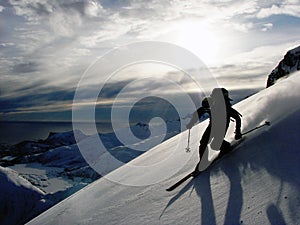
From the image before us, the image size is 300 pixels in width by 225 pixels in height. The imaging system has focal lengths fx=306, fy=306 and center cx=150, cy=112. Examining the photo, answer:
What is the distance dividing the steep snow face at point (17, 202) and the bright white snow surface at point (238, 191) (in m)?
94.3

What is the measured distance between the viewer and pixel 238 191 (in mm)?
6805

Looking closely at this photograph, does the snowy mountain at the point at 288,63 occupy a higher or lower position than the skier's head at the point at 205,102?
higher

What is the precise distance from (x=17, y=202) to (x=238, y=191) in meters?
102

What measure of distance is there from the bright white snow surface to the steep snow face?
94.3 meters

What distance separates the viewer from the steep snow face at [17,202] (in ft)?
313

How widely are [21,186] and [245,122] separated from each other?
339 feet

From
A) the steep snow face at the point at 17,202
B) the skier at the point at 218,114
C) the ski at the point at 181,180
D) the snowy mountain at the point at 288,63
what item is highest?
the snowy mountain at the point at 288,63

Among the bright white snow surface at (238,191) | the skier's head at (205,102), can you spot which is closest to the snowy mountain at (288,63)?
the bright white snow surface at (238,191)

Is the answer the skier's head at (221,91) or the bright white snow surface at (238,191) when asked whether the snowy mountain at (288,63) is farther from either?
the skier's head at (221,91)

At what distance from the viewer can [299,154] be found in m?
7.14

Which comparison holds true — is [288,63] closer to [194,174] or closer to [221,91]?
[221,91]

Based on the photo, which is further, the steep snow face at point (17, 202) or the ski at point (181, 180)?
the steep snow face at point (17, 202)

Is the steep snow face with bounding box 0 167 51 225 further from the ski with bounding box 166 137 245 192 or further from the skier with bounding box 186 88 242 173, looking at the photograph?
the skier with bounding box 186 88 242 173

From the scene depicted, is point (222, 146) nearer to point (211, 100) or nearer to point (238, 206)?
point (211, 100)
